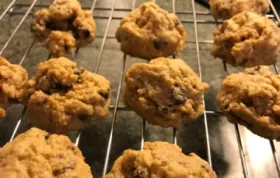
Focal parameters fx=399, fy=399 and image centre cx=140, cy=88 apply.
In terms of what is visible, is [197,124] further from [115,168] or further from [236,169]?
[115,168]

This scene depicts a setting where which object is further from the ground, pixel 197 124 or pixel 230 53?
pixel 230 53

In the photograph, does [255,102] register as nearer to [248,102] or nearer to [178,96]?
[248,102]

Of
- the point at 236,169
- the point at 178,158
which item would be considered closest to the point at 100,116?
→ the point at 178,158

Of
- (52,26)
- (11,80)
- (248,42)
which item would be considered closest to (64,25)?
(52,26)

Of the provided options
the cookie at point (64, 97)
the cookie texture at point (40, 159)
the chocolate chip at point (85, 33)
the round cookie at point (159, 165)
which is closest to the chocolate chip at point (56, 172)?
the cookie texture at point (40, 159)

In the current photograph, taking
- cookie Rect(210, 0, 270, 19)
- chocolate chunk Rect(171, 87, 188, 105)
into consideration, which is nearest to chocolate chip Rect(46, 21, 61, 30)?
chocolate chunk Rect(171, 87, 188, 105)

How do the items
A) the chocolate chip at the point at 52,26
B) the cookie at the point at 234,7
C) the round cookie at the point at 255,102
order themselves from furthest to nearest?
1. the cookie at the point at 234,7
2. the chocolate chip at the point at 52,26
3. the round cookie at the point at 255,102

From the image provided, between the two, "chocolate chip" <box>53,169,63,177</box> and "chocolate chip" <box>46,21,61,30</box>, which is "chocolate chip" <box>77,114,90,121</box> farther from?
"chocolate chip" <box>46,21,61,30</box>

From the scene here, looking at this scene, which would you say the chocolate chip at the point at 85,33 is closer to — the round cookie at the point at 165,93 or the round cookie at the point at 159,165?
the round cookie at the point at 165,93
